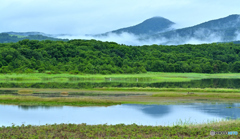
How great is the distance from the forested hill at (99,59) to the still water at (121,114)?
78.7 meters

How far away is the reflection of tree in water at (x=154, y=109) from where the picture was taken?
108ft

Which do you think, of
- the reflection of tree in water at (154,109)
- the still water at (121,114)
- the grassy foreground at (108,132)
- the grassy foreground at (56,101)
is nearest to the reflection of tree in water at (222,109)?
the still water at (121,114)

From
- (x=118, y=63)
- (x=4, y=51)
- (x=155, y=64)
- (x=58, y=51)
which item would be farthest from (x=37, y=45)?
(x=155, y=64)

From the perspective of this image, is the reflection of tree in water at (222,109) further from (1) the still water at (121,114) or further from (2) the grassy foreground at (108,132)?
(2) the grassy foreground at (108,132)

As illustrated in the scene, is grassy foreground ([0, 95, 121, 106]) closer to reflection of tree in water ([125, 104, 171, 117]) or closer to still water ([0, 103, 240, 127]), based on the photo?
still water ([0, 103, 240, 127])

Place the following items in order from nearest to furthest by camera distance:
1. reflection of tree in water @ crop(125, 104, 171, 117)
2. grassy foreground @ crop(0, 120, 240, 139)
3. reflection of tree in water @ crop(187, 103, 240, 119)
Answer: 1. grassy foreground @ crop(0, 120, 240, 139)
2. reflection of tree in water @ crop(187, 103, 240, 119)
3. reflection of tree in water @ crop(125, 104, 171, 117)

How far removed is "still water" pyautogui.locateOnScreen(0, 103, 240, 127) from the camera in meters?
28.5

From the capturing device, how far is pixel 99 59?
154m

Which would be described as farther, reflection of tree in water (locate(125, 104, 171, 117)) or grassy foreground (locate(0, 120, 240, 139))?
reflection of tree in water (locate(125, 104, 171, 117))

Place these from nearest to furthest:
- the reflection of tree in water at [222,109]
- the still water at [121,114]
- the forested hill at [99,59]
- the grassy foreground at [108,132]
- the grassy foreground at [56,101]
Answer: the grassy foreground at [108,132], the still water at [121,114], the reflection of tree in water at [222,109], the grassy foreground at [56,101], the forested hill at [99,59]

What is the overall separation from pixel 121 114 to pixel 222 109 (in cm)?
1106

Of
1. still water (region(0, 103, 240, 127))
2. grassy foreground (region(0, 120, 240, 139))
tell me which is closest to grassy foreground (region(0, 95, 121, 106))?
still water (region(0, 103, 240, 127))

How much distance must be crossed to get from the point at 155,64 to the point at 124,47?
32925 mm

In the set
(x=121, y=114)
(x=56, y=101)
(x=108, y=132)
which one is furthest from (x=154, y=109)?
(x=108, y=132)
